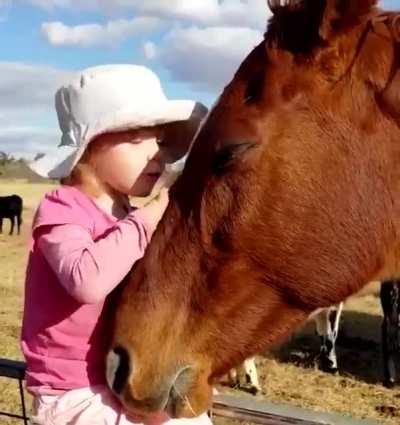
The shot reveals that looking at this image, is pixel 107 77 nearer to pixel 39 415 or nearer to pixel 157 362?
pixel 157 362

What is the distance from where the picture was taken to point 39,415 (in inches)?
99.9

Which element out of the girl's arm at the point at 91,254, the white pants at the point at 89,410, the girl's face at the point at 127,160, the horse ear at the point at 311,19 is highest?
the horse ear at the point at 311,19

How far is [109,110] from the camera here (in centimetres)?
258

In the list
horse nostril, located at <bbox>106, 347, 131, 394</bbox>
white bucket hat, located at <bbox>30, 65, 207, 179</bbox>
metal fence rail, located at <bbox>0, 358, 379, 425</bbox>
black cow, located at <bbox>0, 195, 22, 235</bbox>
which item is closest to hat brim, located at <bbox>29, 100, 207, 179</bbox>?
white bucket hat, located at <bbox>30, 65, 207, 179</bbox>

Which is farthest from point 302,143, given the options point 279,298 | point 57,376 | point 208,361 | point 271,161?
point 57,376

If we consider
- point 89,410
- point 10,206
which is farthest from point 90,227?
point 10,206

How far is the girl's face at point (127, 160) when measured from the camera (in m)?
2.57

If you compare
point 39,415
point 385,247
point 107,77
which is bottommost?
point 39,415

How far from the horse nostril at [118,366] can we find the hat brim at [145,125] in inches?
25.1

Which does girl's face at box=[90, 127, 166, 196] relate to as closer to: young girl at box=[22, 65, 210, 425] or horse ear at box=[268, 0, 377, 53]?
young girl at box=[22, 65, 210, 425]

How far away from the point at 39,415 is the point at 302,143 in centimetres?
117

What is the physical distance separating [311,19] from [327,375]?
8.19 m

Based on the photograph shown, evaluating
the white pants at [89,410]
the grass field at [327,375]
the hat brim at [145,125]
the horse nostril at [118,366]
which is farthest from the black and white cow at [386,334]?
the horse nostril at [118,366]

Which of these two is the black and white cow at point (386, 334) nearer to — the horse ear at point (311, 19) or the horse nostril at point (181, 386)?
→ the horse nostril at point (181, 386)
